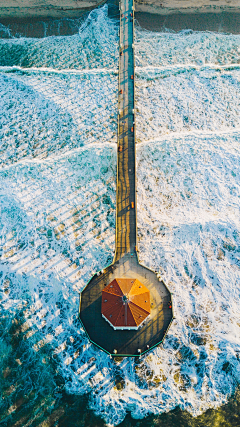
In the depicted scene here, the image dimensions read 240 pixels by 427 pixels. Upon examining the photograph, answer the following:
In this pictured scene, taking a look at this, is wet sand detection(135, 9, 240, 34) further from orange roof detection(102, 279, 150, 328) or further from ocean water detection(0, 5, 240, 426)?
orange roof detection(102, 279, 150, 328)

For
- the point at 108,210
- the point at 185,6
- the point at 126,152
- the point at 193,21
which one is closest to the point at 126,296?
the point at 108,210

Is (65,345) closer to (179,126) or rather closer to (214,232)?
(214,232)

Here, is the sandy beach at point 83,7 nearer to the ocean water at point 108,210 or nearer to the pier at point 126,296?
the ocean water at point 108,210

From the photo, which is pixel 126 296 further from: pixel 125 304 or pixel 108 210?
pixel 108 210

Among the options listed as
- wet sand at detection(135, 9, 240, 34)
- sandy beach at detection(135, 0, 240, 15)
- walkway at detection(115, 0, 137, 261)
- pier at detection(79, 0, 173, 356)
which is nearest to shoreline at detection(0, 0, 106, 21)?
sandy beach at detection(135, 0, 240, 15)

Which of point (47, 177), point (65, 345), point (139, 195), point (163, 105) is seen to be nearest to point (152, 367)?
point (65, 345)

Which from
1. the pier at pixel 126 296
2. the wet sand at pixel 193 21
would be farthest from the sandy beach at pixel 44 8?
the pier at pixel 126 296
